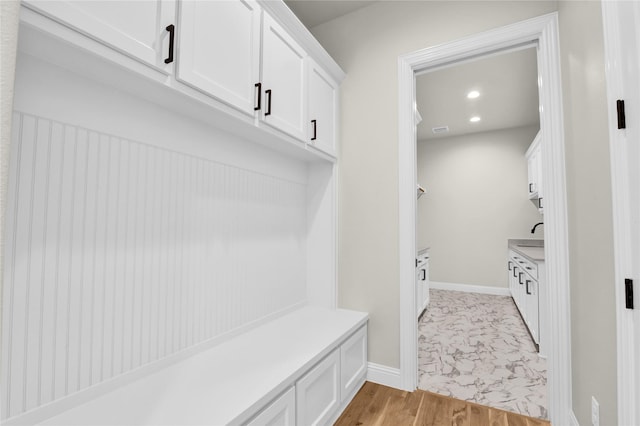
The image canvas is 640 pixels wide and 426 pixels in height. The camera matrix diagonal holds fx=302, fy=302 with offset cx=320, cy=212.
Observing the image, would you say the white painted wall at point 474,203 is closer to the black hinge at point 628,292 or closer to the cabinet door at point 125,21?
the black hinge at point 628,292

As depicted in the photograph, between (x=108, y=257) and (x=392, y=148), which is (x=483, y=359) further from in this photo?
(x=108, y=257)

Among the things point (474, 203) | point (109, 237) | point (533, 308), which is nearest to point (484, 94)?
point (474, 203)

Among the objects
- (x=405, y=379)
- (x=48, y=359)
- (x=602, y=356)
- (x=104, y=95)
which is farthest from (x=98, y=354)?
(x=602, y=356)

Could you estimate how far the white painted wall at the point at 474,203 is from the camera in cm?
516

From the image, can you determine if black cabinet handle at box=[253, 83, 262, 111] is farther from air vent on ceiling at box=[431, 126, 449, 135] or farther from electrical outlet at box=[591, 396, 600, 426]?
air vent on ceiling at box=[431, 126, 449, 135]

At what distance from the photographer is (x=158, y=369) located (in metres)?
1.34

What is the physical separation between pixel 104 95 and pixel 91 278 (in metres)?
0.69

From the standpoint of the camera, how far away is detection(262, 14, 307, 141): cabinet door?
5.39 feet

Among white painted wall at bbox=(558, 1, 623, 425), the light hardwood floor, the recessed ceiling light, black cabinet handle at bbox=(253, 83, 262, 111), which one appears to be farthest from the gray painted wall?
the recessed ceiling light

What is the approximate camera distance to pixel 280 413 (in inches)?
50.8

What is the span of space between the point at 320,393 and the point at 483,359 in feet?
5.85

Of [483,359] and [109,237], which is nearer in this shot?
[109,237]

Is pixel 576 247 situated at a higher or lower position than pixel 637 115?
lower

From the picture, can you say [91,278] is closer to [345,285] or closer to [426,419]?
[345,285]
